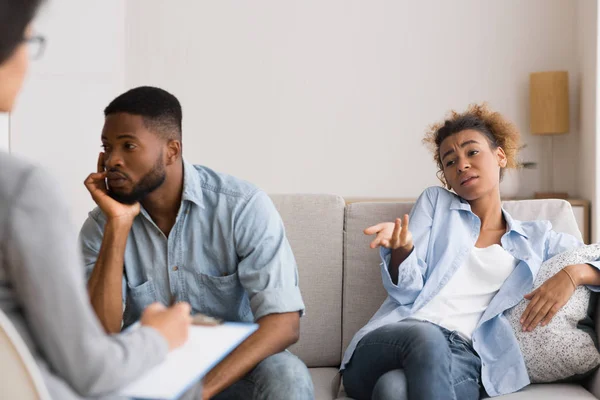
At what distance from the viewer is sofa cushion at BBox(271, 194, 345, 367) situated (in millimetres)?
2307

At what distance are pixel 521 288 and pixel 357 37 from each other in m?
2.26

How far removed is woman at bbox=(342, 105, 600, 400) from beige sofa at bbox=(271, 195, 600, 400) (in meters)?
0.14

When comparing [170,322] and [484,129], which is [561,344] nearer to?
[484,129]

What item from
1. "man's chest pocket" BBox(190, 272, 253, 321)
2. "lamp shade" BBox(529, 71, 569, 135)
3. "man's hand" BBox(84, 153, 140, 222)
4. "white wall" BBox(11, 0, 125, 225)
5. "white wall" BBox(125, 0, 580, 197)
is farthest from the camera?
"white wall" BBox(125, 0, 580, 197)

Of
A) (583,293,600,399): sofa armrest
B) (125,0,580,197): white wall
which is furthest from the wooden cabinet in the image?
(583,293,600,399): sofa armrest

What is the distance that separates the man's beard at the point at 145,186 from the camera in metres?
1.83

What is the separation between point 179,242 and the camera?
1.93m

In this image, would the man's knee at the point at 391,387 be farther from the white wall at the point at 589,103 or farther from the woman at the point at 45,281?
the white wall at the point at 589,103

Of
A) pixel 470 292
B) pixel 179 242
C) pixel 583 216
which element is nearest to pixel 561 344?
pixel 470 292

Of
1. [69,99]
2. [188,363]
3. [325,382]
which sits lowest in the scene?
[325,382]

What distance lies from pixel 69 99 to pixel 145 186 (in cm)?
154

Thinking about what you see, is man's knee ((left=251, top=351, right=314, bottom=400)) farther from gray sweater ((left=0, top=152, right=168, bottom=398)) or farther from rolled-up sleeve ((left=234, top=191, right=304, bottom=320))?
gray sweater ((left=0, top=152, right=168, bottom=398))

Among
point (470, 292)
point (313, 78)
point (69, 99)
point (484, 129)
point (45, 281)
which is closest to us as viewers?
point (45, 281)

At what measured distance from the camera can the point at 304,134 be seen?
4066mm
